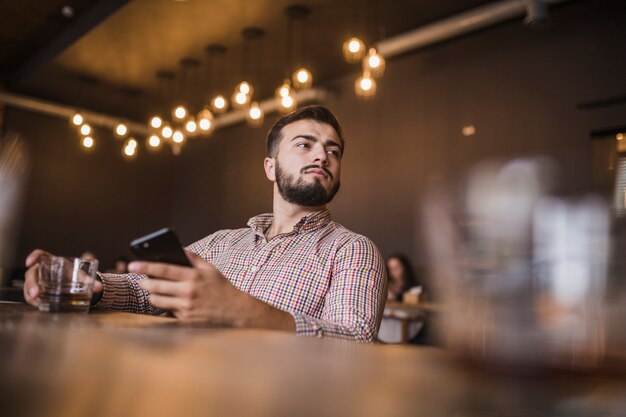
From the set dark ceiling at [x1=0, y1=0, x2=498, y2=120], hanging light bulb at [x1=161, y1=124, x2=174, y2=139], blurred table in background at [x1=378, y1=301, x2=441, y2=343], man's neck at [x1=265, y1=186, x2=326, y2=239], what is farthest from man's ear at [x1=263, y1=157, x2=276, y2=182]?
hanging light bulb at [x1=161, y1=124, x2=174, y2=139]

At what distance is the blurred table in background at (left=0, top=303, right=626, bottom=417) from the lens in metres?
0.25

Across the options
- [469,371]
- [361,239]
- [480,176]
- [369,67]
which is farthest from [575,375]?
[369,67]

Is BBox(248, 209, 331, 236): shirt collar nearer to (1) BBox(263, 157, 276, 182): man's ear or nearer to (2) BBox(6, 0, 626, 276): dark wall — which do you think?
(1) BBox(263, 157, 276, 182): man's ear

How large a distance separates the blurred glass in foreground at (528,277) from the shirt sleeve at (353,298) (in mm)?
628

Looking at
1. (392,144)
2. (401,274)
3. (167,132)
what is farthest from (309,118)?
(392,144)

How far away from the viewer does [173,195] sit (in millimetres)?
8617

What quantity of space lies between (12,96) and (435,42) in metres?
5.32

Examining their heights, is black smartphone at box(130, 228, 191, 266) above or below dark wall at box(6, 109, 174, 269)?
below

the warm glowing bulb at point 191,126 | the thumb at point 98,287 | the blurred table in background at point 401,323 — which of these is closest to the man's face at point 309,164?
the thumb at point 98,287

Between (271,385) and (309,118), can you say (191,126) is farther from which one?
(271,385)

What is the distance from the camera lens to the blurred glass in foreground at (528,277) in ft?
1.06

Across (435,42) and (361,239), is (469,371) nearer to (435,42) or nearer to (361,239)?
(361,239)

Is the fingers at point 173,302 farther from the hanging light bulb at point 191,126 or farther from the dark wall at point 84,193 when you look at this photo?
the dark wall at point 84,193

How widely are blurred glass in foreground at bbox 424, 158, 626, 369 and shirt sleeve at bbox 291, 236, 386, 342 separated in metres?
0.63
